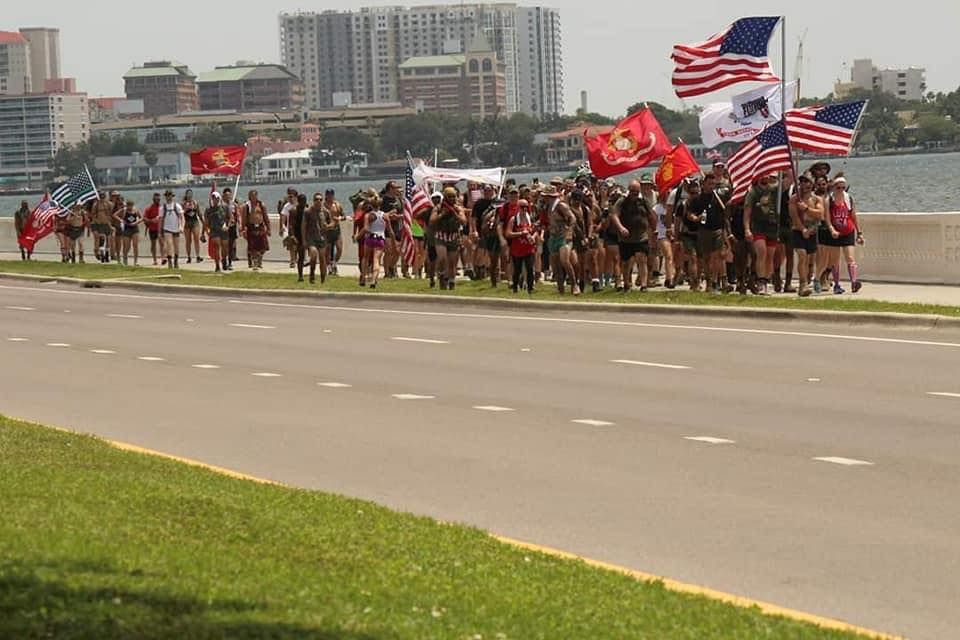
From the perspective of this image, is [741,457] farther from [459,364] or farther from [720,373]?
[459,364]

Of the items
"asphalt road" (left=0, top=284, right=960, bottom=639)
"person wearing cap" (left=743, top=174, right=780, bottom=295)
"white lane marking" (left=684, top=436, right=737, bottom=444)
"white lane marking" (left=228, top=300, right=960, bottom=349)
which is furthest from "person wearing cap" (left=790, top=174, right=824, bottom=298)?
"white lane marking" (left=684, top=436, right=737, bottom=444)

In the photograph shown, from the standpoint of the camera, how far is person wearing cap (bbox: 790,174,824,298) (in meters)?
27.5

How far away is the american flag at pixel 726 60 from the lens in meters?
30.5

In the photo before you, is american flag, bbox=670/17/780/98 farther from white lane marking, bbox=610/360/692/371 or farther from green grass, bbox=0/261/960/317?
white lane marking, bbox=610/360/692/371

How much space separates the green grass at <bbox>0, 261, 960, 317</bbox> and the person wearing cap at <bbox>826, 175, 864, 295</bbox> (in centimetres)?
97

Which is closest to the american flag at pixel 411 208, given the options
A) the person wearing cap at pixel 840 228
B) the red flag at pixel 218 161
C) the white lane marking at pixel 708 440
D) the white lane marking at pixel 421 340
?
the person wearing cap at pixel 840 228

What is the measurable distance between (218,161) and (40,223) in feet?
18.4

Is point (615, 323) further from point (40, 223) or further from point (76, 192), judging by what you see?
point (40, 223)

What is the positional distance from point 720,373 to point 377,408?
148 inches

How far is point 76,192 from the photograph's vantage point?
49.4 meters

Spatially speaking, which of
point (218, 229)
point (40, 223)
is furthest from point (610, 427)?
point (40, 223)

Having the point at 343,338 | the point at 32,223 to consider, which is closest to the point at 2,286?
the point at 32,223

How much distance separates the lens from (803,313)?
24.8 meters

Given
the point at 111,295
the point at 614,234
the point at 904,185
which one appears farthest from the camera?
the point at 904,185
